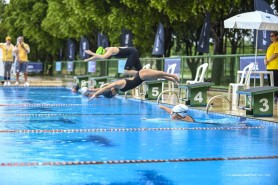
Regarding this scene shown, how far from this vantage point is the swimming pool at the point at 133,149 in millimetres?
7473

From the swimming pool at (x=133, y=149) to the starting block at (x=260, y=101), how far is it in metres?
0.52

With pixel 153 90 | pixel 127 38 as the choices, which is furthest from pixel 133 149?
pixel 127 38

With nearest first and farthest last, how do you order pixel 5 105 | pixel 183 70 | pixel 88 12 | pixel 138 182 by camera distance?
1. pixel 138 182
2. pixel 5 105
3. pixel 183 70
4. pixel 88 12

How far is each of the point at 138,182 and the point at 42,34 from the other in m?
51.8

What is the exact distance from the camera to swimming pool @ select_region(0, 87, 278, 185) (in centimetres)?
747

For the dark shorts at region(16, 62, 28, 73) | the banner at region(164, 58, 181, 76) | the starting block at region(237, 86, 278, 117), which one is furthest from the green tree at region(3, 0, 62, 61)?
the starting block at region(237, 86, 278, 117)

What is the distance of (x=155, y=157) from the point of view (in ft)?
29.3

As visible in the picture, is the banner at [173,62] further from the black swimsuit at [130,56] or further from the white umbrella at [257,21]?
the black swimsuit at [130,56]

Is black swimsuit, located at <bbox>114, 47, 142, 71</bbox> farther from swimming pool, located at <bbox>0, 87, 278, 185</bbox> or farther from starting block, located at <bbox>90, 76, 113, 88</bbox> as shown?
starting block, located at <bbox>90, 76, 113, 88</bbox>

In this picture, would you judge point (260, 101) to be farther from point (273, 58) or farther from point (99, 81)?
point (99, 81)

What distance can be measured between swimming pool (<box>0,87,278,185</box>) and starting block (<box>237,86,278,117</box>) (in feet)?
1.72

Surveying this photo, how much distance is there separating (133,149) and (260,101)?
648 centimetres

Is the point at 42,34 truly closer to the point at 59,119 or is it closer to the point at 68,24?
the point at 68,24

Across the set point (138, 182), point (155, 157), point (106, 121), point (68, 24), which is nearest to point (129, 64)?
point (106, 121)
